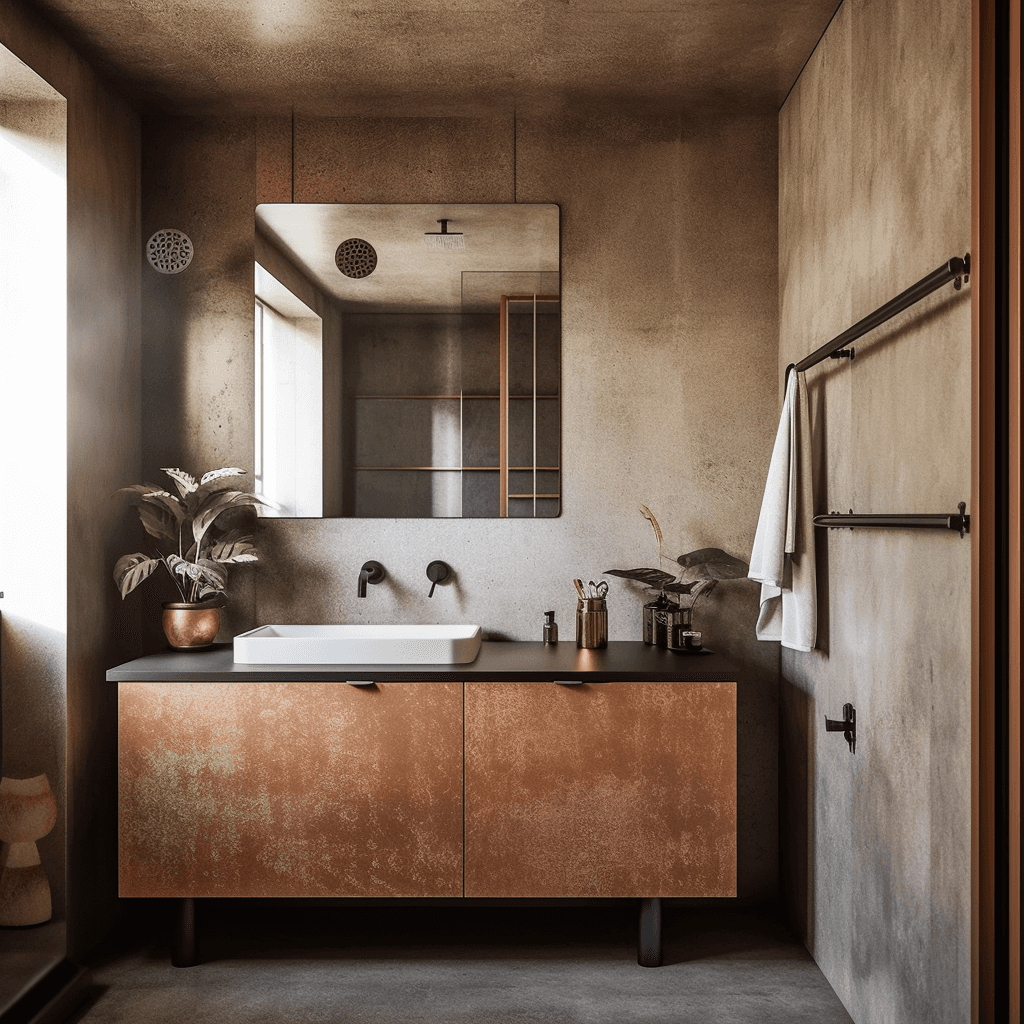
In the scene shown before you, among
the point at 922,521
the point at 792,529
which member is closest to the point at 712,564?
the point at 792,529

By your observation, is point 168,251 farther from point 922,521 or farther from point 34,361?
point 922,521

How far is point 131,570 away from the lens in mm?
2441

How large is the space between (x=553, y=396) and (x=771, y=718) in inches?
49.2

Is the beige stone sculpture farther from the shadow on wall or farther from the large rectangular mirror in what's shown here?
the shadow on wall

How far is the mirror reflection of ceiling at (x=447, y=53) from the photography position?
2.24 metres

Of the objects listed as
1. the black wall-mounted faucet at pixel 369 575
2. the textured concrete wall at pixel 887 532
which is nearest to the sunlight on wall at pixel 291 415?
the black wall-mounted faucet at pixel 369 575

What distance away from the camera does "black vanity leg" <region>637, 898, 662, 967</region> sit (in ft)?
7.70

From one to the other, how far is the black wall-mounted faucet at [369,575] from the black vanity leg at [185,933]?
97 centimetres

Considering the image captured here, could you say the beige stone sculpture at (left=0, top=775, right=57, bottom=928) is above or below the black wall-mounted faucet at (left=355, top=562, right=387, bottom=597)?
below

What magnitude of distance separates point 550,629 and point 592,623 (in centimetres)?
15

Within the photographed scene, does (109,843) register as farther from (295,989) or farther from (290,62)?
(290,62)

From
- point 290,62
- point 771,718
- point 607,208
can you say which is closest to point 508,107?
point 607,208

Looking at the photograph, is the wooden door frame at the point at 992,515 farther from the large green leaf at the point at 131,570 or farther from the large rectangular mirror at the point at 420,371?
the large green leaf at the point at 131,570

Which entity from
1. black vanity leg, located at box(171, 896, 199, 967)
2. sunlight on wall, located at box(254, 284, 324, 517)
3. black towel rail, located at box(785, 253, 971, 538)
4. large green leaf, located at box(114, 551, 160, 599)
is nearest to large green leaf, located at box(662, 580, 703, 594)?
black towel rail, located at box(785, 253, 971, 538)
